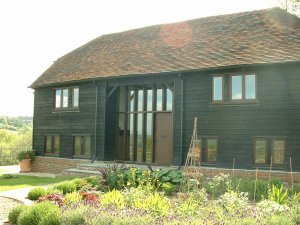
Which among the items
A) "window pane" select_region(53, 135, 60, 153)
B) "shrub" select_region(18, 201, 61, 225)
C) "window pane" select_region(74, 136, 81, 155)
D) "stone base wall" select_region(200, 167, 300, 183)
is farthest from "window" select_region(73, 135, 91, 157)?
"shrub" select_region(18, 201, 61, 225)

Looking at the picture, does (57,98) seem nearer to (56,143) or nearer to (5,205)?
(56,143)

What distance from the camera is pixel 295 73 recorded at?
16.2 m

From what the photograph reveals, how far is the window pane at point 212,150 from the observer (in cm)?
1786

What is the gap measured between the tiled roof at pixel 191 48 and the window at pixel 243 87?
755 mm

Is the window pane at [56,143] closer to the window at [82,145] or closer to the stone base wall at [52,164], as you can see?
the stone base wall at [52,164]

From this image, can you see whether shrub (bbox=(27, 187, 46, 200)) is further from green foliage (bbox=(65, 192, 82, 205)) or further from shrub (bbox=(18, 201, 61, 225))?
shrub (bbox=(18, 201, 61, 225))

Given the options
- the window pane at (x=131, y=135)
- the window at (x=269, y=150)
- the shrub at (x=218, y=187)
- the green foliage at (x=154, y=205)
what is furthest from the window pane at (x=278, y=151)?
the green foliage at (x=154, y=205)

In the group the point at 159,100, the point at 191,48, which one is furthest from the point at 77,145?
the point at 191,48

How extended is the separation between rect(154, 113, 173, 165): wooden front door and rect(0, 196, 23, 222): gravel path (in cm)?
894

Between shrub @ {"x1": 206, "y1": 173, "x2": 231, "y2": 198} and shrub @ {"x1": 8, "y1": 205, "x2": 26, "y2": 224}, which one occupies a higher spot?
shrub @ {"x1": 206, "y1": 173, "x2": 231, "y2": 198}

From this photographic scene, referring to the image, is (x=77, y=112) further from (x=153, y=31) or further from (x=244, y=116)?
(x=244, y=116)

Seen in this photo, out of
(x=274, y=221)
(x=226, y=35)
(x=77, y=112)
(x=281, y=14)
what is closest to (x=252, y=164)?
(x=226, y=35)

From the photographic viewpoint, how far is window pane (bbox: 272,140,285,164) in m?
16.2

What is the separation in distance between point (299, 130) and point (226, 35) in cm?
672
